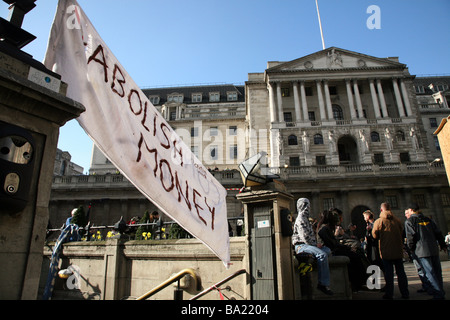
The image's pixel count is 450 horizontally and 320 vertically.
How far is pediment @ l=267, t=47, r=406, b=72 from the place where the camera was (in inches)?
1741

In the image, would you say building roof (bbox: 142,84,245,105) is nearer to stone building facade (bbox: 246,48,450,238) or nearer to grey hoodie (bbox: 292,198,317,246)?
stone building facade (bbox: 246,48,450,238)

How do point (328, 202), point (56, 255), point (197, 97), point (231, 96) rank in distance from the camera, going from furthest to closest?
1. point (197, 97)
2. point (231, 96)
3. point (328, 202)
4. point (56, 255)

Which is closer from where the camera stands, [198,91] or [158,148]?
[158,148]

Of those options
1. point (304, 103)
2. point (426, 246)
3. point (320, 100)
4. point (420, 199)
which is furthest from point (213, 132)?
point (426, 246)

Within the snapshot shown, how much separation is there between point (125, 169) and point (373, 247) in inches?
292

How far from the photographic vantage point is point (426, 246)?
6445mm

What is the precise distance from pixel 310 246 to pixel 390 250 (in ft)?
6.54

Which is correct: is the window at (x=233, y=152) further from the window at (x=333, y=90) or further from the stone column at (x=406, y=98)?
the stone column at (x=406, y=98)

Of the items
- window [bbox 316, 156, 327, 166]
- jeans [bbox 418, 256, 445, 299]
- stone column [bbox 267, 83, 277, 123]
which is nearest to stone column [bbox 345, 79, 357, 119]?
window [bbox 316, 156, 327, 166]

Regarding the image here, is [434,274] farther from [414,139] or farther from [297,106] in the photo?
[414,139]

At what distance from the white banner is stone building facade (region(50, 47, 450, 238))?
24589 millimetres
